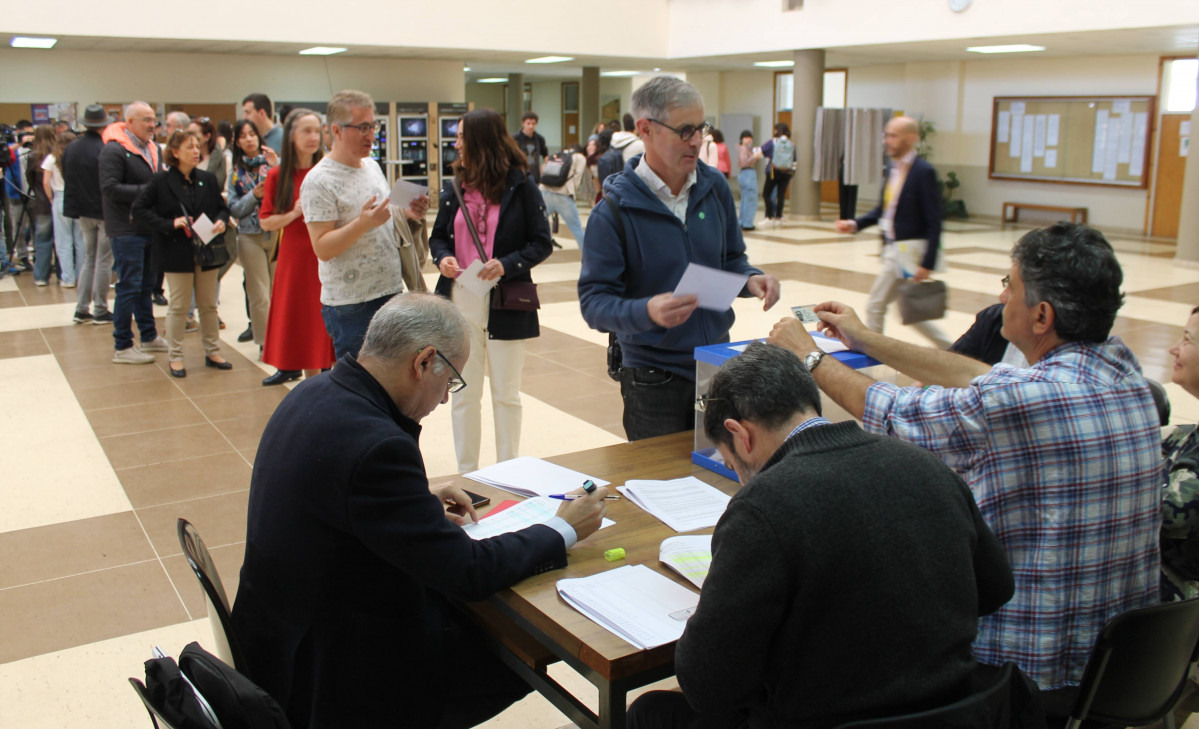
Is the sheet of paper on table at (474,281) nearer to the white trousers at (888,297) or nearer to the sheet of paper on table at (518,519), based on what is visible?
the sheet of paper on table at (518,519)

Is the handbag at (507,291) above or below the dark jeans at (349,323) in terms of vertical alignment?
above

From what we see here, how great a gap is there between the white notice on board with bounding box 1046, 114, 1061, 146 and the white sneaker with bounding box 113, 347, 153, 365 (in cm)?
1465

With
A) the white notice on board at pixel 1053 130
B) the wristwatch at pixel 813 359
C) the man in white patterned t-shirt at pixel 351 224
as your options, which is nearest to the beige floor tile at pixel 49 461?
the man in white patterned t-shirt at pixel 351 224

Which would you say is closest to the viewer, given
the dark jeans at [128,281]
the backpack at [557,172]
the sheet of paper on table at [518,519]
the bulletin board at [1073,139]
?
the sheet of paper on table at [518,519]

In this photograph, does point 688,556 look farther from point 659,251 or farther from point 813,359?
point 659,251

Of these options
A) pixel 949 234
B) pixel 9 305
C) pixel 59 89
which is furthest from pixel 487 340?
pixel 59 89

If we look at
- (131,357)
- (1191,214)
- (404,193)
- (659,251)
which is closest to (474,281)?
(404,193)

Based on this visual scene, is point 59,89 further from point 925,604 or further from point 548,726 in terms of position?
point 925,604

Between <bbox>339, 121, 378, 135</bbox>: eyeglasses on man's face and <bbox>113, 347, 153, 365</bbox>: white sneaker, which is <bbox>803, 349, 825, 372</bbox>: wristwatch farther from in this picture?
<bbox>113, 347, 153, 365</bbox>: white sneaker

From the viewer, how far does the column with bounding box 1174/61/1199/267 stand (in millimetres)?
11375

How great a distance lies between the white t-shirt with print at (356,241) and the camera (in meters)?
3.99

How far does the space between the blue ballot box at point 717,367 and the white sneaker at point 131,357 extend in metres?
5.27

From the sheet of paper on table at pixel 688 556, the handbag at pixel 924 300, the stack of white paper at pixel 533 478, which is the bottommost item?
the sheet of paper on table at pixel 688 556

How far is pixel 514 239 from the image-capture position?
4.11 metres
